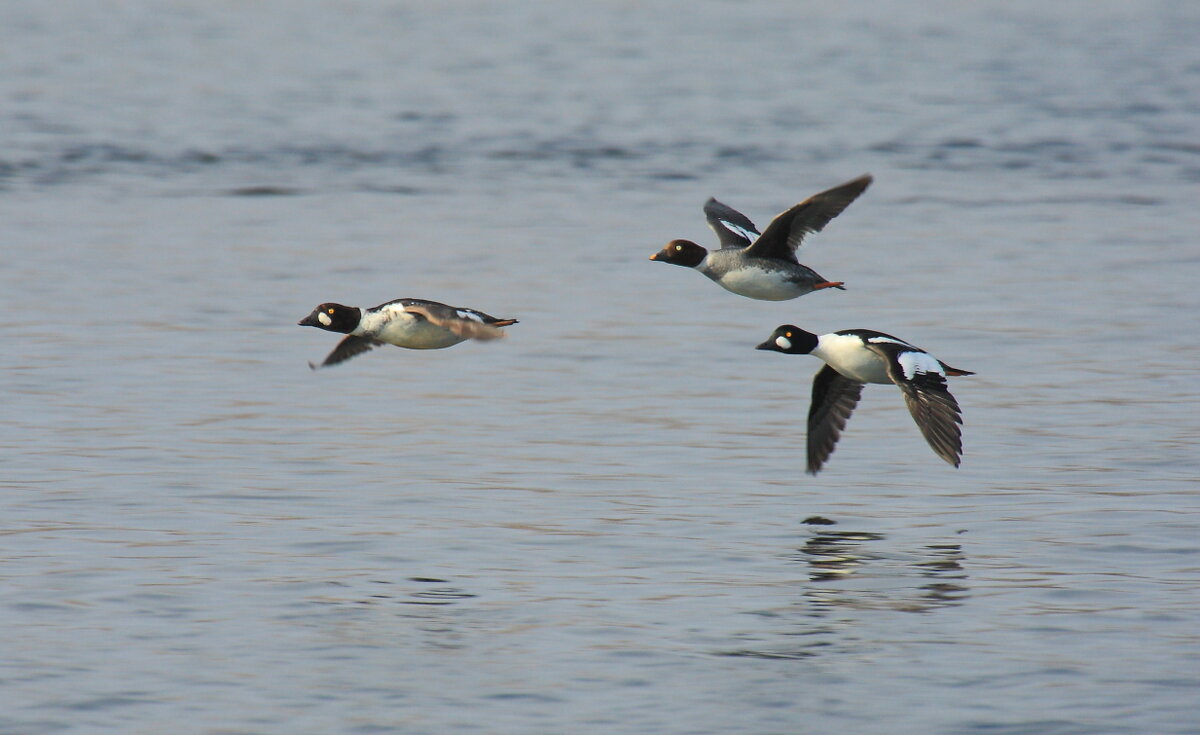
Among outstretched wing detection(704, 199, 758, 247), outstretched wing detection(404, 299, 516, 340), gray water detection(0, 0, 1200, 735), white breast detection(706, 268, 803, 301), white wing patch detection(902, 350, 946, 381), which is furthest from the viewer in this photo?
outstretched wing detection(704, 199, 758, 247)

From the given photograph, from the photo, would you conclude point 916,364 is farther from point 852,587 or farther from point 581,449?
point 581,449

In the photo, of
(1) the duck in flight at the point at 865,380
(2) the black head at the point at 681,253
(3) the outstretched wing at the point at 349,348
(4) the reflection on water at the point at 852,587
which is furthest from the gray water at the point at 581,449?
(2) the black head at the point at 681,253

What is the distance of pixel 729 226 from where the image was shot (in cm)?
1591

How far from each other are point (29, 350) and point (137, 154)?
17.4 metres

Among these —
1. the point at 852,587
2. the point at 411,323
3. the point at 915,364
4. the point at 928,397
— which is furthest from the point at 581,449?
the point at 852,587

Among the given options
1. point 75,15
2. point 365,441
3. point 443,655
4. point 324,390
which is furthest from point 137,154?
point 75,15

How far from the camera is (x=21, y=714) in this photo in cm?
987

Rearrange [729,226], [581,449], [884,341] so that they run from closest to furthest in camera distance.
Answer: [884,341], [581,449], [729,226]

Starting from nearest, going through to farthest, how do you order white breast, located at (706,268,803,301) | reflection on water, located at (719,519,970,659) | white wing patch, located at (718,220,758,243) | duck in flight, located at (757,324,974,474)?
reflection on water, located at (719,519,970,659) → duck in flight, located at (757,324,974,474) → white breast, located at (706,268,803,301) → white wing patch, located at (718,220,758,243)

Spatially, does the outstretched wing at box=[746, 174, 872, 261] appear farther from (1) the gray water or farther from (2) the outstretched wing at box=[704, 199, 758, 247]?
(1) the gray water

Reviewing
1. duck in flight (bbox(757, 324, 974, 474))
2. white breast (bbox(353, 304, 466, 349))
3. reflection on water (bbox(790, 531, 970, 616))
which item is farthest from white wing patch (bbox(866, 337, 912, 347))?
white breast (bbox(353, 304, 466, 349))

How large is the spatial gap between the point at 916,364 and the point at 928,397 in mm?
471

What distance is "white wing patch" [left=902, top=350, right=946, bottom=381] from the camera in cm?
1373

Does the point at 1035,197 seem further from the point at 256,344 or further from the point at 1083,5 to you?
the point at 1083,5
